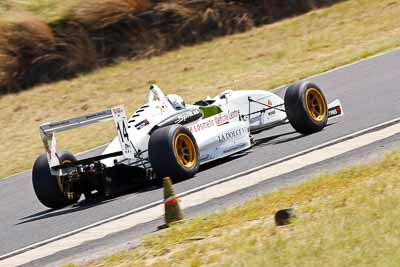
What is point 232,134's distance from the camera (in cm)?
1298

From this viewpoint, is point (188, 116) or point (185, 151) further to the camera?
point (188, 116)

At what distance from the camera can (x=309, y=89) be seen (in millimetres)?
13484

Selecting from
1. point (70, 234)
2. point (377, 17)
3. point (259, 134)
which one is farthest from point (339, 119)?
point (377, 17)

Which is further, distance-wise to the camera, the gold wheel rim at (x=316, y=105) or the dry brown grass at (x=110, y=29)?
the dry brown grass at (x=110, y=29)

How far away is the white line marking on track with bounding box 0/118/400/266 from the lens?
9797 mm

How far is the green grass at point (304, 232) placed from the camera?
6.75m

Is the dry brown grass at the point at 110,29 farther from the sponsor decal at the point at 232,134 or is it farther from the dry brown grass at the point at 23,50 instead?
Answer: the sponsor decal at the point at 232,134

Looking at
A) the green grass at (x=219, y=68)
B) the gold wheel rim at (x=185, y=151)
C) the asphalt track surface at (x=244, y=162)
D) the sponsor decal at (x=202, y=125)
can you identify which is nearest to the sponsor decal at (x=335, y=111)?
Answer: the asphalt track surface at (x=244, y=162)

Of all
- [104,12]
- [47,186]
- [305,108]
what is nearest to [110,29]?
[104,12]

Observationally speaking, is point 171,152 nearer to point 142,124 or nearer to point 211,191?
point 211,191

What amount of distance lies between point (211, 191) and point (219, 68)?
12.2 metres

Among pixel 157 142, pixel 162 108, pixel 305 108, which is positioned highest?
pixel 162 108

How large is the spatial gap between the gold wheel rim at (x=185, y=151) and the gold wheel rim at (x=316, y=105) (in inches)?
82.8

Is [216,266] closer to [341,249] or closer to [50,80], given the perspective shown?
[341,249]
